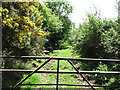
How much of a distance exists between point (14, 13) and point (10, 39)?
1.16m

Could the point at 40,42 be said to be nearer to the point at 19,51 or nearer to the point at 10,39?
the point at 19,51

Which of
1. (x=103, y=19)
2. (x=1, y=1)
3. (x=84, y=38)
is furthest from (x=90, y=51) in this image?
(x=1, y=1)

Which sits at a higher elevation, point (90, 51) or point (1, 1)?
point (1, 1)

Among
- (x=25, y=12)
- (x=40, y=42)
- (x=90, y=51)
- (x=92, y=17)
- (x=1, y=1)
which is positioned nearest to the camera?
(x=1, y=1)

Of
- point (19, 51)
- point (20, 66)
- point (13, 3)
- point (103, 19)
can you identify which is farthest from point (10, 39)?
point (103, 19)

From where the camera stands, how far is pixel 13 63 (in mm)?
7609

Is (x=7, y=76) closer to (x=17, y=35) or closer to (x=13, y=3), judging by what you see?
(x=17, y=35)

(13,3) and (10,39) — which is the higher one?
Result: (13,3)

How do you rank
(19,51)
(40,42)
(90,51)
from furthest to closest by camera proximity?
1. (40,42)
2. (90,51)
3. (19,51)

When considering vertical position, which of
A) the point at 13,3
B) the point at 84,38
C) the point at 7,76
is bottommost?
the point at 7,76

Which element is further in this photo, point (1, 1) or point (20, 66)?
point (20, 66)

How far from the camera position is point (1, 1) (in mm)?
5348

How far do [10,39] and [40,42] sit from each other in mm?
6577

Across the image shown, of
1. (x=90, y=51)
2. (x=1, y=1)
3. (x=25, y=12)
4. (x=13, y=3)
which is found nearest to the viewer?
(x=1, y=1)
